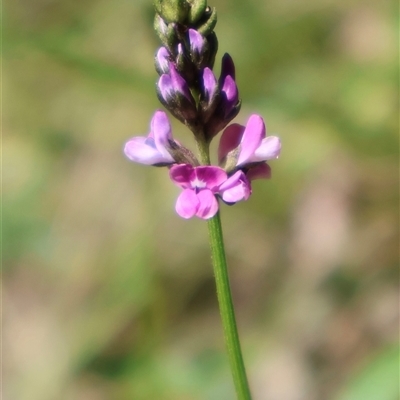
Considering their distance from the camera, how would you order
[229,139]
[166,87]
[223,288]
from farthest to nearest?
[229,139] → [166,87] → [223,288]

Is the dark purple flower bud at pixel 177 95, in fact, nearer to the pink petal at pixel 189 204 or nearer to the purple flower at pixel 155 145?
the purple flower at pixel 155 145

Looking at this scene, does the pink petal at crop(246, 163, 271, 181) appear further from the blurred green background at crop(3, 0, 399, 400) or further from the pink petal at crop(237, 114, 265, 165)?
the blurred green background at crop(3, 0, 399, 400)

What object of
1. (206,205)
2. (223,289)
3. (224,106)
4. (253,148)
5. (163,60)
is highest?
(163,60)

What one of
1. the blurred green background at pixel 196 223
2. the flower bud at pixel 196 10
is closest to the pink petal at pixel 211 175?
the flower bud at pixel 196 10

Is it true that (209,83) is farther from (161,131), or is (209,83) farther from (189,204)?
(189,204)

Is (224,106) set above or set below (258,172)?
above

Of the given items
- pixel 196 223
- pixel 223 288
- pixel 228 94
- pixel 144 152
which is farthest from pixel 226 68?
pixel 196 223
